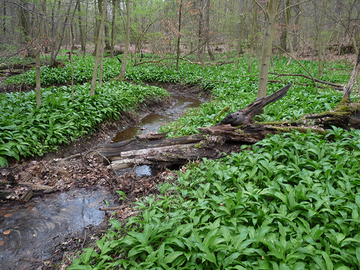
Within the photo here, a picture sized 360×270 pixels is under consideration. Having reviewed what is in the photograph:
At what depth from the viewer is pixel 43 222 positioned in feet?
11.8

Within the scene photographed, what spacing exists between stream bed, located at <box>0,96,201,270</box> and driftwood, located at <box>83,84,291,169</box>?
0.53 metres

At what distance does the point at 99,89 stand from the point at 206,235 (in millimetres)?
7696

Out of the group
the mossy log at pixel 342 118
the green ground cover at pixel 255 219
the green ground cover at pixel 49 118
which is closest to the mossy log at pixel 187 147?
the mossy log at pixel 342 118

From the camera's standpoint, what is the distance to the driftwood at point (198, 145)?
445 cm

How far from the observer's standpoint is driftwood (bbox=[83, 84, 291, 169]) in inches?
175

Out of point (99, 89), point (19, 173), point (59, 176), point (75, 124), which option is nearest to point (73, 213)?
point (59, 176)

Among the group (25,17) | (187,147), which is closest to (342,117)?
(187,147)

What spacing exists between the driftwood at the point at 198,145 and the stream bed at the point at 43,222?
1.73ft

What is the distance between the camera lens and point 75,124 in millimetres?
6359

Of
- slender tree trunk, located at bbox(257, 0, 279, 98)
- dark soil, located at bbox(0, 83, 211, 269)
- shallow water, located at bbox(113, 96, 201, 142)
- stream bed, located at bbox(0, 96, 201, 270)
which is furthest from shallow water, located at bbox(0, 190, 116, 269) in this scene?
slender tree trunk, located at bbox(257, 0, 279, 98)

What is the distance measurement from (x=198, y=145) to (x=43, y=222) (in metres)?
3.12

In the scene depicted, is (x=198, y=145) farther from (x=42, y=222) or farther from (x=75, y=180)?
(x=42, y=222)

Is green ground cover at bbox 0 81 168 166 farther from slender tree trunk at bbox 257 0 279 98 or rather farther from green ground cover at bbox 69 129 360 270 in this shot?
slender tree trunk at bbox 257 0 279 98

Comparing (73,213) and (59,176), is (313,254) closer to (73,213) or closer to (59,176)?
(73,213)
